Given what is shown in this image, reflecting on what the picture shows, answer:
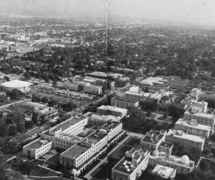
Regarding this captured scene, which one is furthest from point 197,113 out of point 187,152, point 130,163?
point 130,163

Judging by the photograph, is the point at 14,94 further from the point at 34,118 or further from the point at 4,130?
the point at 4,130

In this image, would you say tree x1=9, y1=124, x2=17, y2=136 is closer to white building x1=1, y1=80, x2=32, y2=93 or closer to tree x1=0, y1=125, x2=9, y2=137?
tree x1=0, y1=125, x2=9, y2=137

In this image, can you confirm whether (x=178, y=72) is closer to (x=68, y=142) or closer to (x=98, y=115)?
(x=98, y=115)

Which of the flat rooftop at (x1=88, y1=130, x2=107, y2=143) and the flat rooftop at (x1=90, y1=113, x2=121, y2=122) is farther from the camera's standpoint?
the flat rooftop at (x1=90, y1=113, x2=121, y2=122)

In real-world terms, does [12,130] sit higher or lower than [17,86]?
lower

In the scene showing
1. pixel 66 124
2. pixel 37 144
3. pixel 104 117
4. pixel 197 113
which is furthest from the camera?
pixel 197 113

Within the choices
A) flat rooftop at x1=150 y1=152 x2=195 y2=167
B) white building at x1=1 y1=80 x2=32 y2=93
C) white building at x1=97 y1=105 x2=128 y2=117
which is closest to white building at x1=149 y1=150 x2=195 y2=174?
flat rooftop at x1=150 y1=152 x2=195 y2=167
